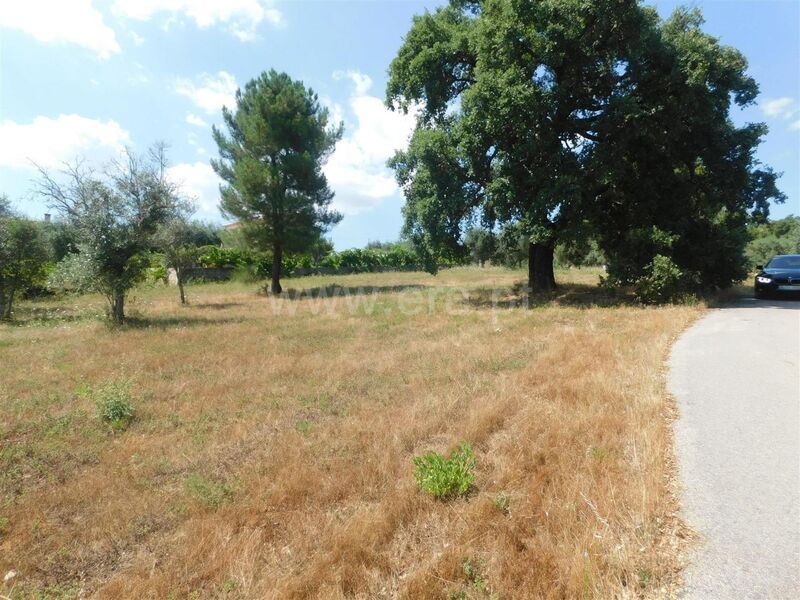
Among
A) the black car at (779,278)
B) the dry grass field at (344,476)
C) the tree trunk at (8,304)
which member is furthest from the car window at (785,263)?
the tree trunk at (8,304)

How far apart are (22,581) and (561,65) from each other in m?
17.5

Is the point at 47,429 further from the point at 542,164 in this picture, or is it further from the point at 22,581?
the point at 542,164

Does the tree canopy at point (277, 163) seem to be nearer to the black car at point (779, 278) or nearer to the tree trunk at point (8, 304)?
the tree trunk at point (8, 304)

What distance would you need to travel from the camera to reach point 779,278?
45.2 ft

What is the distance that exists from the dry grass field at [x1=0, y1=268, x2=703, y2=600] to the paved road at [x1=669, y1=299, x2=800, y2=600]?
0.20 metres

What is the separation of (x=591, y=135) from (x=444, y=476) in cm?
1588

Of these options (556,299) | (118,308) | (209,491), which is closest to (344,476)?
(209,491)

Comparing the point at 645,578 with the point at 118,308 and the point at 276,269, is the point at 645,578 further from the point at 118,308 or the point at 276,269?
the point at 276,269

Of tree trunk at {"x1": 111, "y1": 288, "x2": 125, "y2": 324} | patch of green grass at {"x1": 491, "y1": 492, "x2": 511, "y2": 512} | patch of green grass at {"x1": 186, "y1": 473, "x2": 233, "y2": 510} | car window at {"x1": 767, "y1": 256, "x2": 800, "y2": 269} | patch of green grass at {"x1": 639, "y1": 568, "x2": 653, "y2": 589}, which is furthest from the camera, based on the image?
car window at {"x1": 767, "y1": 256, "x2": 800, "y2": 269}

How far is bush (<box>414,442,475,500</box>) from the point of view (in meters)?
3.41

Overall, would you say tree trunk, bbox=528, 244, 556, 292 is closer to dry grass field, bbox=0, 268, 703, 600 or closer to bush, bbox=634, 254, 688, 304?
bush, bbox=634, 254, 688, 304

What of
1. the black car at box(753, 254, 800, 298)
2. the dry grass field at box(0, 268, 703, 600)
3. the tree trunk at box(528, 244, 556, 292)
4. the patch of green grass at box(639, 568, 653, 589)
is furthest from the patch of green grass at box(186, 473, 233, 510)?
the black car at box(753, 254, 800, 298)

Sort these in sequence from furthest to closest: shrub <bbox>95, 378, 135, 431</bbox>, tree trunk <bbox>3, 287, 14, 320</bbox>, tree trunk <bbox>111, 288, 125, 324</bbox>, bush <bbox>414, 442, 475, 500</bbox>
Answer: tree trunk <bbox>3, 287, 14, 320</bbox> → tree trunk <bbox>111, 288, 125, 324</bbox> → shrub <bbox>95, 378, 135, 431</bbox> → bush <bbox>414, 442, 475, 500</bbox>

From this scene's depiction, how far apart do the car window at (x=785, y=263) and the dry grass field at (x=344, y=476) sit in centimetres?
1002
